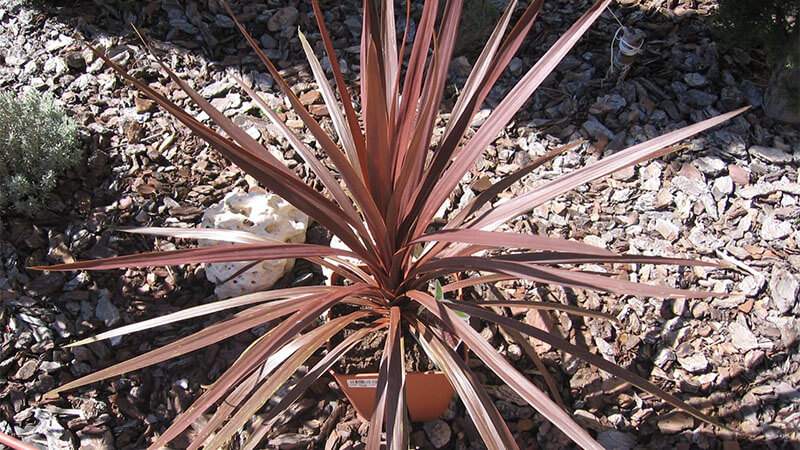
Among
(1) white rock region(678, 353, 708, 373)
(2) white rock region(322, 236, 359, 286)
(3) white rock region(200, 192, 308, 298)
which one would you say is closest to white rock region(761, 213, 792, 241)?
(1) white rock region(678, 353, 708, 373)

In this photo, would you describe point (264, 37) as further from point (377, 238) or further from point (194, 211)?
point (377, 238)

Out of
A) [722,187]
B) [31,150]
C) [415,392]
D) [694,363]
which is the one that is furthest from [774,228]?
[31,150]

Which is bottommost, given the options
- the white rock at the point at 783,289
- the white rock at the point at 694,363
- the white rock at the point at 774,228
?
the white rock at the point at 694,363

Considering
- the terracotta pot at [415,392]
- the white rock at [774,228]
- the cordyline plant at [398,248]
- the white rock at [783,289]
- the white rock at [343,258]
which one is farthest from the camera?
the white rock at [774,228]

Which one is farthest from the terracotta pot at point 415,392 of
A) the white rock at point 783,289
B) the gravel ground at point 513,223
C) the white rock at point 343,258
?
the white rock at point 783,289

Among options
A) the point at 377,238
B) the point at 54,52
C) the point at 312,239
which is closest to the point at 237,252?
the point at 377,238

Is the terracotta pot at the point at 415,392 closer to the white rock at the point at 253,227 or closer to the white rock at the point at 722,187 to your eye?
the white rock at the point at 253,227

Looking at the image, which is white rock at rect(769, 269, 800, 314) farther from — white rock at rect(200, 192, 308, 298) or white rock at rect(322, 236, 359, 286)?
white rock at rect(200, 192, 308, 298)
